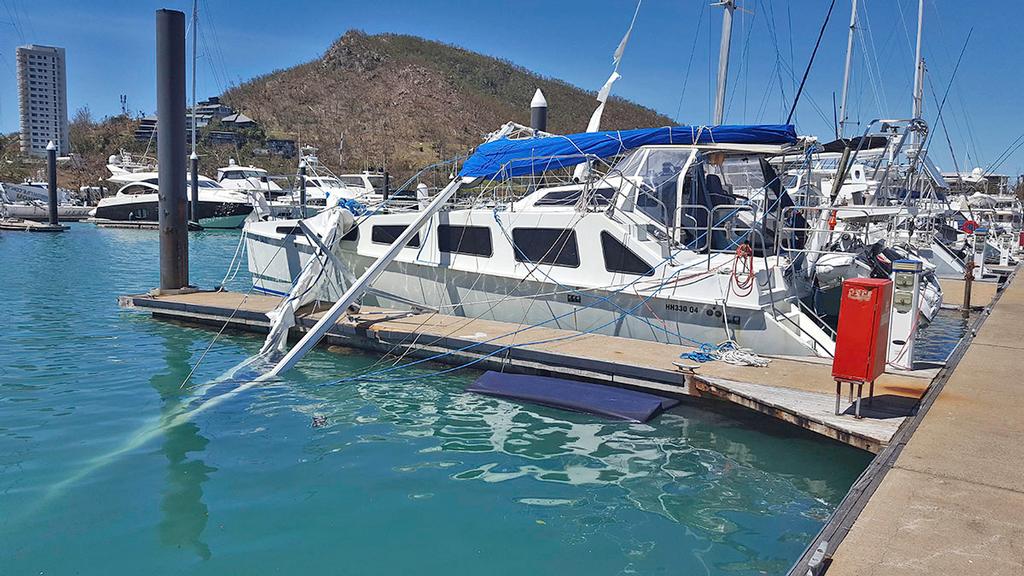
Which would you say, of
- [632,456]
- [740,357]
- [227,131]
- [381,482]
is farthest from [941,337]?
[227,131]

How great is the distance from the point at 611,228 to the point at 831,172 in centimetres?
1560

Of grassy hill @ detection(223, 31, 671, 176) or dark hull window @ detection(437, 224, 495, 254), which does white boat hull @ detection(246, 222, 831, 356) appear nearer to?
dark hull window @ detection(437, 224, 495, 254)

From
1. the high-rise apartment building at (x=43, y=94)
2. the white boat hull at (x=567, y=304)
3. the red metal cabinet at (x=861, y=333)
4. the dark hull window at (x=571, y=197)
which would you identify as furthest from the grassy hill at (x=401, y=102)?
the red metal cabinet at (x=861, y=333)

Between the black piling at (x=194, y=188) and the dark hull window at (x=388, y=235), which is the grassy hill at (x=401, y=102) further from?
the dark hull window at (x=388, y=235)

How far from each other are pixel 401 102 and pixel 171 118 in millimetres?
78171

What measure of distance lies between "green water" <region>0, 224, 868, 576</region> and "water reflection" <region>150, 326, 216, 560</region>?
0.07 ft

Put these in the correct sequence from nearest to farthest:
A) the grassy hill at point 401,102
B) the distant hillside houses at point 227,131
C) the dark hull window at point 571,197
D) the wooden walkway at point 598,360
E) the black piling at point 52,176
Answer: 1. the wooden walkway at point 598,360
2. the dark hull window at point 571,197
3. the black piling at point 52,176
4. the distant hillside houses at point 227,131
5. the grassy hill at point 401,102

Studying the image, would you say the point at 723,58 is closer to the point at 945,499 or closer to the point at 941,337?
the point at 941,337

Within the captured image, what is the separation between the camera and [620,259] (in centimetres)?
1030

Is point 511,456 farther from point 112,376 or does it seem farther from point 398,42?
Result: point 398,42

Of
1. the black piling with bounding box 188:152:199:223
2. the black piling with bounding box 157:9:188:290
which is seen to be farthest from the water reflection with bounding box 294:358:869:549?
the black piling with bounding box 188:152:199:223

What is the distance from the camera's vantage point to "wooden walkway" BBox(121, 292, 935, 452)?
679 cm

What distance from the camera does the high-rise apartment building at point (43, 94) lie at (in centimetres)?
10762

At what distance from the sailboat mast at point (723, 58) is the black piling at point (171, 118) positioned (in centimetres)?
1010
